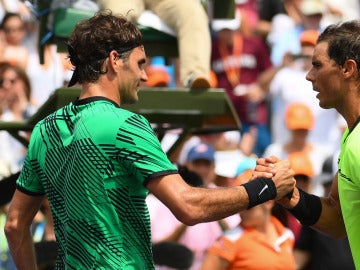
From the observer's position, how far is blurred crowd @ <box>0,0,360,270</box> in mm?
7664

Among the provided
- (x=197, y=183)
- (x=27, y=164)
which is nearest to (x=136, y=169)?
(x=27, y=164)

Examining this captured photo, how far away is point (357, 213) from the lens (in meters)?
5.36

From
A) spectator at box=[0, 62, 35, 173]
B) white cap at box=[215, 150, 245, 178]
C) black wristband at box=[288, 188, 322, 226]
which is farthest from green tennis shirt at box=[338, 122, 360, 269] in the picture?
spectator at box=[0, 62, 35, 173]

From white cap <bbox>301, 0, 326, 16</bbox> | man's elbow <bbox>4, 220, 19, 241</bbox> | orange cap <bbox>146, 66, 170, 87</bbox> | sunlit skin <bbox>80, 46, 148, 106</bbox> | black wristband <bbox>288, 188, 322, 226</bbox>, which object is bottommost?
orange cap <bbox>146, 66, 170, 87</bbox>

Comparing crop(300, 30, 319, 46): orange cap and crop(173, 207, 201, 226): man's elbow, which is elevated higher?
crop(173, 207, 201, 226): man's elbow

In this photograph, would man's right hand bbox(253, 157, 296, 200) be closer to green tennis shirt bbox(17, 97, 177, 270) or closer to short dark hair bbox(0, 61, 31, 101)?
green tennis shirt bbox(17, 97, 177, 270)

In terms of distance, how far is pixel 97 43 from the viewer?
5.13 meters

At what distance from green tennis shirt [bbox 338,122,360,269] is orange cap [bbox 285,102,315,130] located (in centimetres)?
536

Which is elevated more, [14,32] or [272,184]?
[272,184]

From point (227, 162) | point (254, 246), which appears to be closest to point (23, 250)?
point (254, 246)

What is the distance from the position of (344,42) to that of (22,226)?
173cm

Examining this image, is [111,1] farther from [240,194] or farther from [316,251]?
[240,194]

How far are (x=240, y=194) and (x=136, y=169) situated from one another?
1.62 feet

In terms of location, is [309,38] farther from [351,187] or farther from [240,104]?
[351,187]
